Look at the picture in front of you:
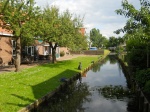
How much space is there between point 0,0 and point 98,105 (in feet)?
41.8

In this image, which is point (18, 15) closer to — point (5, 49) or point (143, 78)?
point (5, 49)

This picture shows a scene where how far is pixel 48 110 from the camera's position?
1188cm

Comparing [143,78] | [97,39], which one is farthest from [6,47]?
[97,39]

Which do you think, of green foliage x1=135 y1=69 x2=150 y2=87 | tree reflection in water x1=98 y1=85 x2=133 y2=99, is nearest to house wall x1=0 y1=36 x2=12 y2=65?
tree reflection in water x1=98 y1=85 x2=133 y2=99

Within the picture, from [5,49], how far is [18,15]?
27.8ft

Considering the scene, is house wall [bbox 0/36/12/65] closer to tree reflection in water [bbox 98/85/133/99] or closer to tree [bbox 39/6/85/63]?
tree [bbox 39/6/85/63]

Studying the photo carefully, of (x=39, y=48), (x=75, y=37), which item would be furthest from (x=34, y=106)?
(x=39, y=48)

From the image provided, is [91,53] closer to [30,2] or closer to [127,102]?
[30,2]

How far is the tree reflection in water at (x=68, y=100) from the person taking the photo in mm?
12298

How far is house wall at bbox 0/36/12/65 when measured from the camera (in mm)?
26211

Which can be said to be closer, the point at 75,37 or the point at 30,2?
the point at 30,2

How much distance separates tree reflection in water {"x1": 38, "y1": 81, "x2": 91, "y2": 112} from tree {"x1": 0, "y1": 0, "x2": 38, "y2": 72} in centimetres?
657

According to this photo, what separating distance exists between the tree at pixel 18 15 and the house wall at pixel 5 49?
6.39m

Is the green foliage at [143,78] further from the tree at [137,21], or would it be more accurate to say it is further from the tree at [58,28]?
the tree at [58,28]
